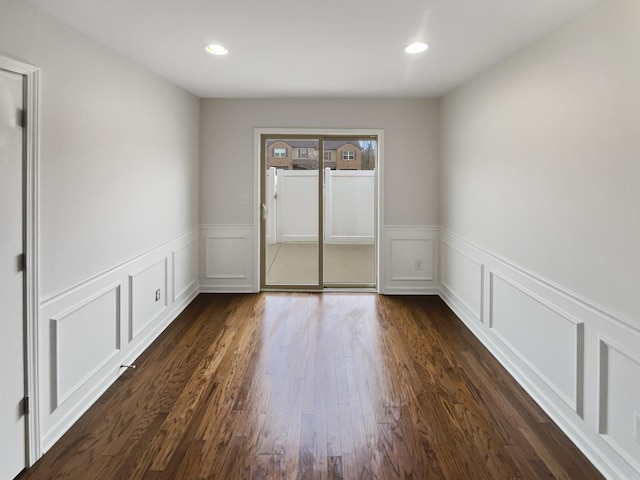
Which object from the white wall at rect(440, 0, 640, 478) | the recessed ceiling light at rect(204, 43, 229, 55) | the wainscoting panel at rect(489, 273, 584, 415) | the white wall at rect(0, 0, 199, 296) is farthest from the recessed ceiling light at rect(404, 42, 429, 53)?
the white wall at rect(0, 0, 199, 296)

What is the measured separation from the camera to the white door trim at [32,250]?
2.06 meters

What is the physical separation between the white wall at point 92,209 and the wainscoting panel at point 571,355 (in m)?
2.83

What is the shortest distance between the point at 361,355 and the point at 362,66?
7.81ft

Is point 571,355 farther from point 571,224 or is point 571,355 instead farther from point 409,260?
point 409,260

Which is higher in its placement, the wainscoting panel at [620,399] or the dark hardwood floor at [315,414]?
the wainscoting panel at [620,399]

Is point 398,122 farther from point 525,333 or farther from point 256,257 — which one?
point 525,333

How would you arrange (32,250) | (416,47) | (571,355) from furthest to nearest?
1. (416,47)
2. (571,355)
3. (32,250)

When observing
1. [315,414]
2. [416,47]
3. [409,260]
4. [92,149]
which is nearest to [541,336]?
[315,414]

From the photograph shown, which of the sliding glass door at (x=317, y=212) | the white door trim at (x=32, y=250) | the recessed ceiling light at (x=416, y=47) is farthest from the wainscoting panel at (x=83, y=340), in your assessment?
the recessed ceiling light at (x=416, y=47)

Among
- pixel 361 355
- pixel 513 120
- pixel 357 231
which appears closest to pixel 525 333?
pixel 361 355

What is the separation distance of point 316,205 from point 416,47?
261cm

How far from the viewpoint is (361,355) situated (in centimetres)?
340

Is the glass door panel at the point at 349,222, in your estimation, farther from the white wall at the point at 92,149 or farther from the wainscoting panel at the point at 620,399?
the wainscoting panel at the point at 620,399

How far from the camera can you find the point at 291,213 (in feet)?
17.6
